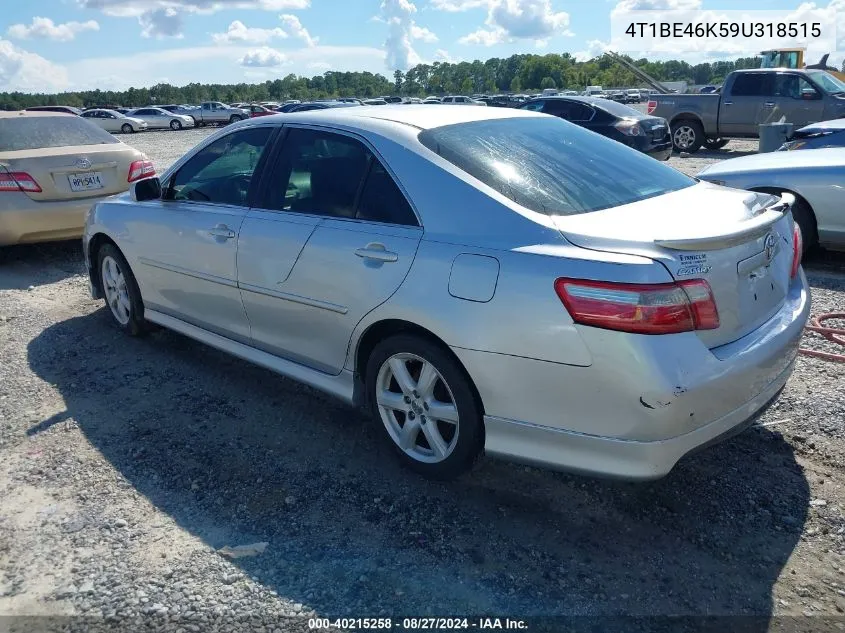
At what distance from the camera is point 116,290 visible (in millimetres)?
5371

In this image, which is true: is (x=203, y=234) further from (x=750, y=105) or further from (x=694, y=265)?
(x=750, y=105)

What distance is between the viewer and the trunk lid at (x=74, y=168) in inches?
279

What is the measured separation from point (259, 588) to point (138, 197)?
3.01 metres

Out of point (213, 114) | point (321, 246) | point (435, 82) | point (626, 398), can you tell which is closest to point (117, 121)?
point (213, 114)

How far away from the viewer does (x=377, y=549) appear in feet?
9.62

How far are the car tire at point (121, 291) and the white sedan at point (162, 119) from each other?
40257 millimetres

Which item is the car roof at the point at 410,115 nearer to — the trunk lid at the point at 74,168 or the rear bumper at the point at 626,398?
the rear bumper at the point at 626,398

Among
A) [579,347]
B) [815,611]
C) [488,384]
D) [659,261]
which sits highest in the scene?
[659,261]

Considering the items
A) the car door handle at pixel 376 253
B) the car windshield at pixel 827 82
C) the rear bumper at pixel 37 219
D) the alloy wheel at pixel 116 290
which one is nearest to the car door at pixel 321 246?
the car door handle at pixel 376 253

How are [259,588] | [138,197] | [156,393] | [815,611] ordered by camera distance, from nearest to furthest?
[815,611] < [259,588] < [156,393] < [138,197]

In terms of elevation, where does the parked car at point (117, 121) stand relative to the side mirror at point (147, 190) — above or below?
above

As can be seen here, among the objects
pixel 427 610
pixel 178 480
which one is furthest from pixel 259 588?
pixel 178 480

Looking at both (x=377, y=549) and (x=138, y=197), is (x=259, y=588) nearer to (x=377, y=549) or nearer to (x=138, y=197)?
(x=377, y=549)

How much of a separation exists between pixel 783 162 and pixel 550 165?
442 cm
